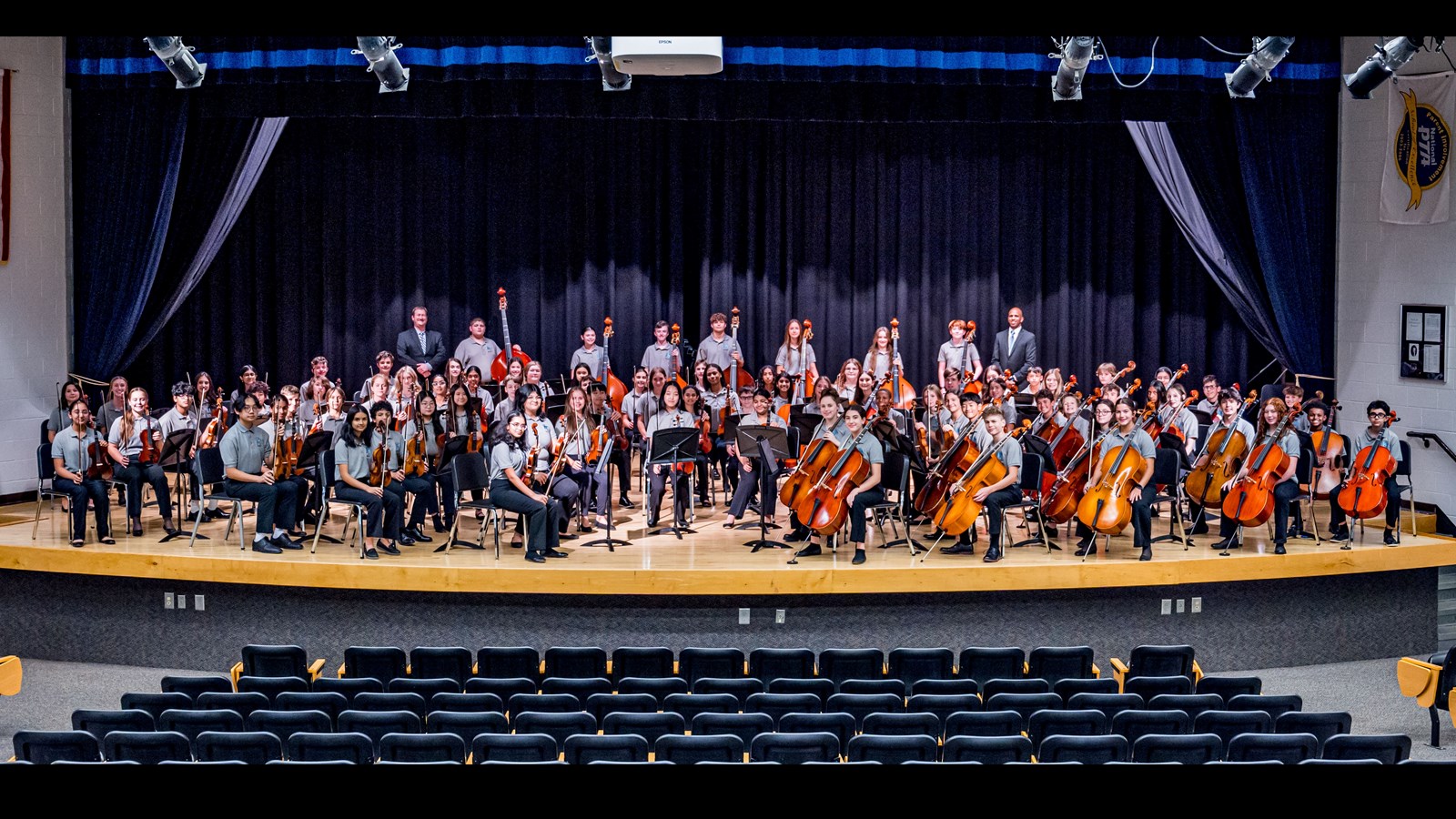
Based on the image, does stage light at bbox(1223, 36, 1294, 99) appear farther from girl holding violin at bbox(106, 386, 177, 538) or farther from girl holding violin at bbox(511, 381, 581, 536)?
girl holding violin at bbox(106, 386, 177, 538)

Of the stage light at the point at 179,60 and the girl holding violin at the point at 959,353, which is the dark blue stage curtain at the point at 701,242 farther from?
the stage light at the point at 179,60

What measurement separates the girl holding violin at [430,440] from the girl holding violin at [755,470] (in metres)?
2.07

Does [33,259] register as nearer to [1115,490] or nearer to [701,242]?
[701,242]

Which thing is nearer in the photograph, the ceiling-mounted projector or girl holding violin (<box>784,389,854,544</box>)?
the ceiling-mounted projector

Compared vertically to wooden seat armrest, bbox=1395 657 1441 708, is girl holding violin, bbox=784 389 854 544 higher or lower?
higher

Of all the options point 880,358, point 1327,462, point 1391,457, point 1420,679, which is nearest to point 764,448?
point 880,358

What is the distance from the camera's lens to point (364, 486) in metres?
9.64

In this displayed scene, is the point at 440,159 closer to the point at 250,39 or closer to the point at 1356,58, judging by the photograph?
the point at 250,39

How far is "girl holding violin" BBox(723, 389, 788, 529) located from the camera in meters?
10.0

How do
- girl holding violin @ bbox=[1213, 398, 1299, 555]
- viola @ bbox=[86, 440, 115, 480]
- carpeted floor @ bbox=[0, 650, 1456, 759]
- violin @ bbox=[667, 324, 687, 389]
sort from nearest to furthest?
carpeted floor @ bbox=[0, 650, 1456, 759]
girl holding violin @ bbox=[1213, 398, 1299, 555]
viola @ bbox=[86, 440, 115, 480]
violin @ bbox=[667, 324, 687, 389]

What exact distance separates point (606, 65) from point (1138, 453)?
16.3 ft

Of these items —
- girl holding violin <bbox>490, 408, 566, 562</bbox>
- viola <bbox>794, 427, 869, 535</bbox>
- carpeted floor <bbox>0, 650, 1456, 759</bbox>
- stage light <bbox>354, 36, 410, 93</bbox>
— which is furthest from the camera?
stage light <bbox>354, 36, 410, 93</bbox>

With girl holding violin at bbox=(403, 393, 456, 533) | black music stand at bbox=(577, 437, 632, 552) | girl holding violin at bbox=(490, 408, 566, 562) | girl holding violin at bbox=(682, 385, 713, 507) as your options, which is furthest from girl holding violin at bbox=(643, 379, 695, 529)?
girl holding violin at bbox=(403, 393, 456, 533)

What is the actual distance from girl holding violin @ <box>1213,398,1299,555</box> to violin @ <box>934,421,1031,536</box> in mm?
1670
